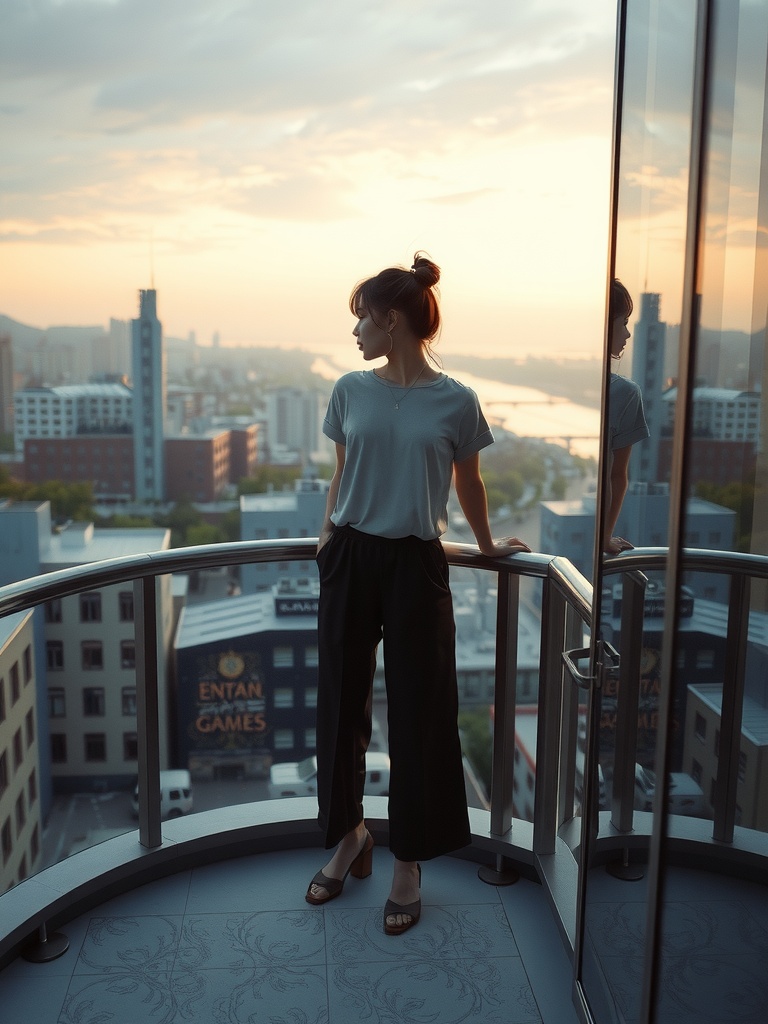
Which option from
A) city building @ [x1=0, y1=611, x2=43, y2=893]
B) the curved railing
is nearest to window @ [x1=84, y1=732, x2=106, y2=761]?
city building @ [x1=0, y1=611, x2=43, y2=893]

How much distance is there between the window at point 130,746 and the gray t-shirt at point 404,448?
0.70 m

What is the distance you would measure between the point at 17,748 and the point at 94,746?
1.66 ft

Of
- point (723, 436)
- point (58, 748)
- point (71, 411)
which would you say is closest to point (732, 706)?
point (723, 436)

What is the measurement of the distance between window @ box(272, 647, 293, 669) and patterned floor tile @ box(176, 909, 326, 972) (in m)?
0.63

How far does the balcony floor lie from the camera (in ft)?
5.33

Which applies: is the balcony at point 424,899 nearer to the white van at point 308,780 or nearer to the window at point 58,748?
the white van at point 308,780

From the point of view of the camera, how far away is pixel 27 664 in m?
1.89

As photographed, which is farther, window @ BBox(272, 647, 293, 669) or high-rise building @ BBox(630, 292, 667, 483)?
window @ BBox(272, 647, 293, 669)

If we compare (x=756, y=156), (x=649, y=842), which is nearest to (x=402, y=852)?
(x=649, y=842)

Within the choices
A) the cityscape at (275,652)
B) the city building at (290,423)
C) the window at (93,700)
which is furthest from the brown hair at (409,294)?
the city building at (290,423)

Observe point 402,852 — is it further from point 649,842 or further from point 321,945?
point 649,842

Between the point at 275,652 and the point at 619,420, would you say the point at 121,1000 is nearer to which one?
the point at 275,652

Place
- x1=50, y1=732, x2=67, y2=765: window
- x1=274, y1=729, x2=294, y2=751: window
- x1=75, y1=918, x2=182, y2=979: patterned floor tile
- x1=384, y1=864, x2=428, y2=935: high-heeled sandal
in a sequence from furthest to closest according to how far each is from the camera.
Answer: x1=274, y1=729, x2=294, y2=751: window
x1=50, y1=732, x2=67, y2=765: window
x1=384, y1=864, x2=428, y2=935: high-heeled sandal
x1=75, y1=918, x2=182, y2=979: patterned floor tile

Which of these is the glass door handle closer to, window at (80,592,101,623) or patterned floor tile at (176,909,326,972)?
patterned floor tile at (176,909,326,972)
